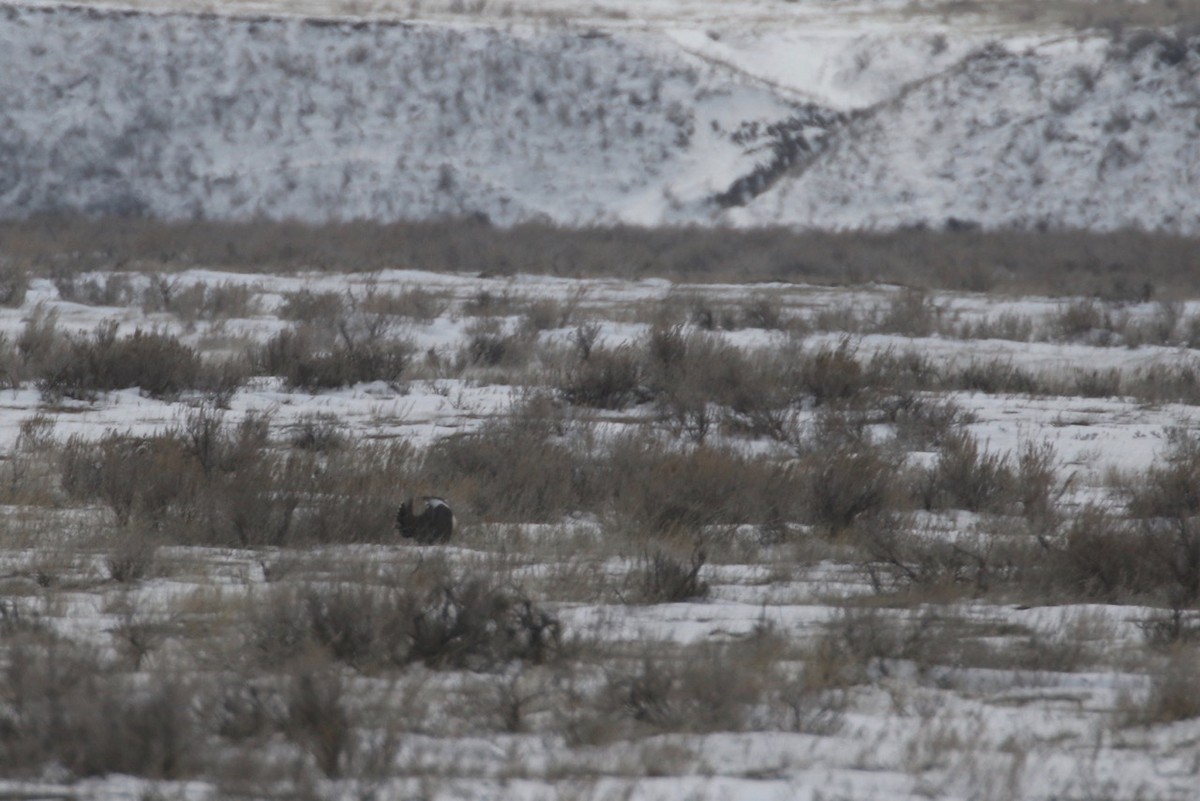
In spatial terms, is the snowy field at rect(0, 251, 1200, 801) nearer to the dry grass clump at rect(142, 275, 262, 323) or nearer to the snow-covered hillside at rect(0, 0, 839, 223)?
the dry grass clump at rect(142, 275, 262, 323)

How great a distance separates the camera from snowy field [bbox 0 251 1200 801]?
3.50 metres

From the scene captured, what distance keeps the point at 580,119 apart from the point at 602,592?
128ft

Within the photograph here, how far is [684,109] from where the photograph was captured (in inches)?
1711

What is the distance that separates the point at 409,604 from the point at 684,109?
4049 centimetres

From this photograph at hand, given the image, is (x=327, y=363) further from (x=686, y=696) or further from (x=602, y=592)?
(x=686, y=696)

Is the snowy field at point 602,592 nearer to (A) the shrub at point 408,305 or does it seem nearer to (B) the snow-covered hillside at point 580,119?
(A) the shrub at point 408,305

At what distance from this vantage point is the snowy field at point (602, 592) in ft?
11.5

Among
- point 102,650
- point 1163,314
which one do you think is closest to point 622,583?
point 102,650

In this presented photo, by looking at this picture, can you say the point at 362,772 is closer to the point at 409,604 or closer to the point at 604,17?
the point at 409,604

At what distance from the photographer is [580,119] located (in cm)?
4303

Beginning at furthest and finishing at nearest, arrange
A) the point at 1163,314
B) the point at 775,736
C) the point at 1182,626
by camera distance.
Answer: the point at 1163,314 < the point at 1182,626 < the point at 775,736

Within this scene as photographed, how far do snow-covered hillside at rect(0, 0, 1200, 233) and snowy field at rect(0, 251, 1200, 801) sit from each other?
89.5 ft

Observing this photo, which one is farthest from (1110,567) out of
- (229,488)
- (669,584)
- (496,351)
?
(496,351)

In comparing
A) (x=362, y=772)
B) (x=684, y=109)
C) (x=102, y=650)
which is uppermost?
(x=362, y=772)
